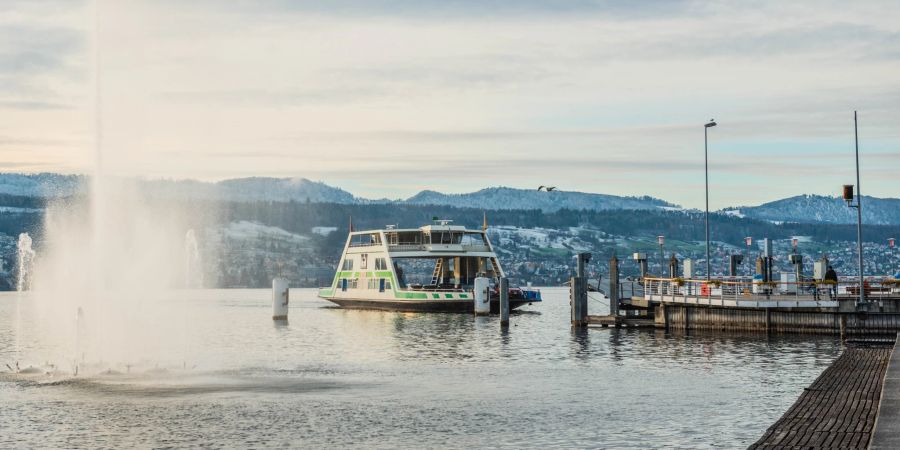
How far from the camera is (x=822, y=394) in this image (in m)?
29.2

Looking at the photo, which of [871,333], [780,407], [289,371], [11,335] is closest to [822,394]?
[780,407]

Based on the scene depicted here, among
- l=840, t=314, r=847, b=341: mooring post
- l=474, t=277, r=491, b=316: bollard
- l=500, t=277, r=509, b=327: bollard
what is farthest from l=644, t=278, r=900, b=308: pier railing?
l=474, t=277, r=491, b=316: bollard

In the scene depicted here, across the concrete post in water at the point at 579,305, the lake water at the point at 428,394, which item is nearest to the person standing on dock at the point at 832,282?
the lake water at the point at 428,394

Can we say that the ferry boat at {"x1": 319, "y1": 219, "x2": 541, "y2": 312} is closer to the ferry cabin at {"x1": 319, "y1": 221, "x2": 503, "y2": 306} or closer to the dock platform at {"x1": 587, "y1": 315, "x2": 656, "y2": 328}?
the ferry cabin at {"x1": 319, "y1": 221, "x2": 503, "y2": 306}

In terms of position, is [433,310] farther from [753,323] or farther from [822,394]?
[822,394]

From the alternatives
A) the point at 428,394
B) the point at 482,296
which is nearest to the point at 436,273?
the point at 482,296

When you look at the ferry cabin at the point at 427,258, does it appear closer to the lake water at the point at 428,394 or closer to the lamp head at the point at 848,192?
the lake water at the point at 428,394

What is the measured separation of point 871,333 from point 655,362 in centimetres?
1330

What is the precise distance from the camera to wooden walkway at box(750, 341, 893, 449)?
21.8 m

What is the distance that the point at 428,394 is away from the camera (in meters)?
35.8

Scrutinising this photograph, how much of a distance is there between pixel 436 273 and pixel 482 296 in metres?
17.4

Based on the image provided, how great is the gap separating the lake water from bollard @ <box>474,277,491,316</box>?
83.1 feet

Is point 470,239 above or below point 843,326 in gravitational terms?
above

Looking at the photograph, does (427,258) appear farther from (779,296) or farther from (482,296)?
(779,296)
